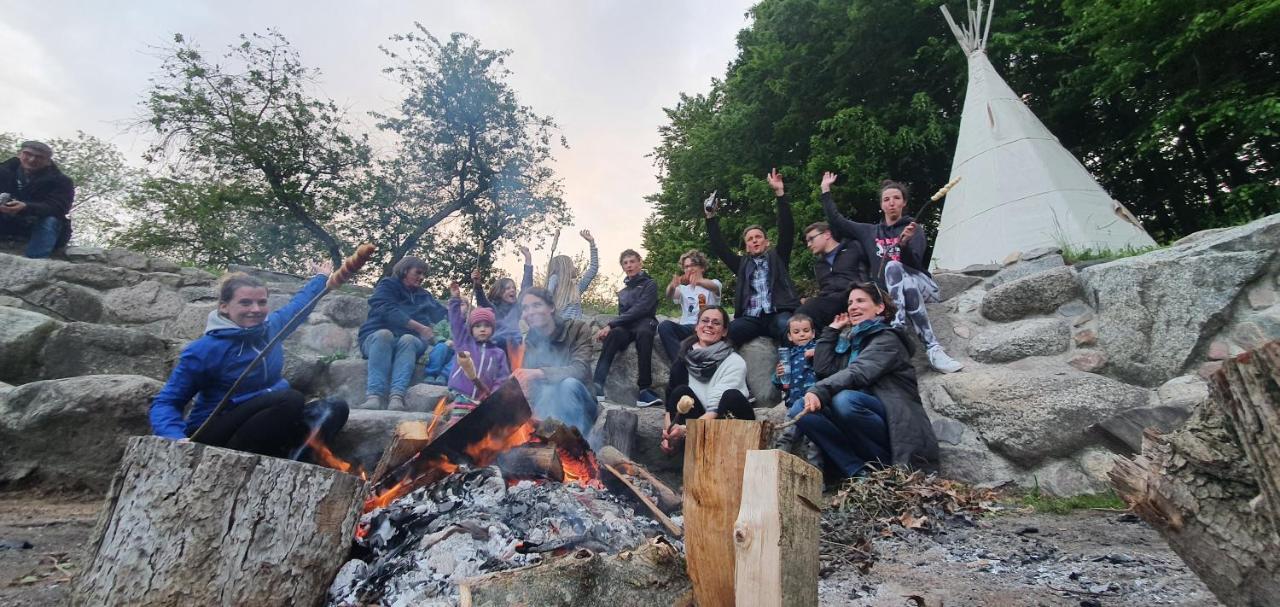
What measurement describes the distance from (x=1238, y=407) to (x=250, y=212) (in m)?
14.6

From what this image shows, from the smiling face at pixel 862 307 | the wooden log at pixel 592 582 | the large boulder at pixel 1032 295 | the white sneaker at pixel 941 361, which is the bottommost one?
the wooden log at pixel 592 582

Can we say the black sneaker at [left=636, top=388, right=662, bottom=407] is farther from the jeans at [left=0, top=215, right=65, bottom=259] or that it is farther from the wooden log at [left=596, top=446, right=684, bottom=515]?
the jeans at [left=0, top=215, right=65, bottom=259]

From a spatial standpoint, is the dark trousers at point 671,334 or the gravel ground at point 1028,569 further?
the dark trousers at point 671,334

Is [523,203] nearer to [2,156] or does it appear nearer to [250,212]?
[250,212]

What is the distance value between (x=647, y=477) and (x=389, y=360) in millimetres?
3326

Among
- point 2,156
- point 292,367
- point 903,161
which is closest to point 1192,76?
point 903,161

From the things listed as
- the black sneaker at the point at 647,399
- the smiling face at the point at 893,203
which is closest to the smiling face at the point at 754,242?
the smiling face at the point at 893,203

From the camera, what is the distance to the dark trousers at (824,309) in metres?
5.30

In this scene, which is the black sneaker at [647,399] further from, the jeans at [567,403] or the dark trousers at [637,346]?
the jeans at [567,403]

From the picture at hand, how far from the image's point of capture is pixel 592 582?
189 centimetres

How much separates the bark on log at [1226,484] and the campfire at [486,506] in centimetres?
196

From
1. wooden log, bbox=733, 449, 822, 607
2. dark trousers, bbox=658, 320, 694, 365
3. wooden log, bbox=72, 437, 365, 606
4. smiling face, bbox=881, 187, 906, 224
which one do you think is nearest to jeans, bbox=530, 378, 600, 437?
dark trousers, bbox=658, 320, 694, 365

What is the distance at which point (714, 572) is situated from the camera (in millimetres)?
1848

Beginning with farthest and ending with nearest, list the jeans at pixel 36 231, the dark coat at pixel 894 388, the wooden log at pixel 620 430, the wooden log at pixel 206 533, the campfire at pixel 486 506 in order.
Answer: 1. the jeans at pixel 36 231
2. the wooden log at pixel 620 430
3. the dark coat at pixel 894 388
4. the campfire at pixel 486 506
5. the wooden log at pixel 206 533
